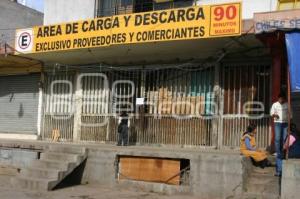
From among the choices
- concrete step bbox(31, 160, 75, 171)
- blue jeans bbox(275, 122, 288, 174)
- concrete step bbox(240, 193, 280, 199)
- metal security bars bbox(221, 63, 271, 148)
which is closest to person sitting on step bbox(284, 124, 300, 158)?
blue jeans bbox(275, 122, 288, 174)

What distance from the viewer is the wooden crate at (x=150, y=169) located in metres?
11.7

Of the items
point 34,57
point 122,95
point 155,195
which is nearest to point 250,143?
point 155,195

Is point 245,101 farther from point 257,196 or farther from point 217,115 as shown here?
point 257,196

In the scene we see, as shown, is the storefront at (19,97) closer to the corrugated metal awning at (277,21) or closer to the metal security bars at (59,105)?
the metal security bars at (59,105)

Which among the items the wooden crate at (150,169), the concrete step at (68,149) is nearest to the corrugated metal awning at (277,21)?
the wooden crate at (150,169)

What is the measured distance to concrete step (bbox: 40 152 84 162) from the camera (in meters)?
12.9

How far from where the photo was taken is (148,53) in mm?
14773

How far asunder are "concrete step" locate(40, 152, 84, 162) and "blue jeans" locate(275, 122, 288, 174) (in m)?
5.21

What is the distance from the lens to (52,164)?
12.8 m

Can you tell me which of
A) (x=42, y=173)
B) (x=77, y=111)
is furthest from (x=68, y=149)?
(x=77, y=111)

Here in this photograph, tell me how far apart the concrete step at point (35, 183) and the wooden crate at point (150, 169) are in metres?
1.83

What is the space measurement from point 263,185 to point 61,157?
5.49m

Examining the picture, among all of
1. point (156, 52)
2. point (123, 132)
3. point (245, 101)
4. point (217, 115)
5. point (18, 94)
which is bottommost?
point (123, 132)

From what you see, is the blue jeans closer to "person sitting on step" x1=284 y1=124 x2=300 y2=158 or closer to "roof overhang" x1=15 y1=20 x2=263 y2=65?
"person sitting on step" x1=284 y1=124 x2=300 y2=158
